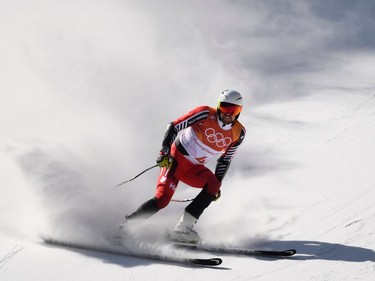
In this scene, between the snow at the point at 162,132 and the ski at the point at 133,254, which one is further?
the snow at the point at 162,132

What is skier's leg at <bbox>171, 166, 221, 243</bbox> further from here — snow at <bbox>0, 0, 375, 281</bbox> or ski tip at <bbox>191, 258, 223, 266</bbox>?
ski tip at <bbox>191, 258, 223, 266</bbox>

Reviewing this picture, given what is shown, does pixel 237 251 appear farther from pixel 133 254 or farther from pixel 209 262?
pixel 133 254

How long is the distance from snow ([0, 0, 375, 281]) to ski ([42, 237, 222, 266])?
76mm

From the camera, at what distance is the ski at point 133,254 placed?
492cm

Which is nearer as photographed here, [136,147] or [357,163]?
[357,163]

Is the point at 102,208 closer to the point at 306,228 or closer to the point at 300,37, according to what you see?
the point at 306,228

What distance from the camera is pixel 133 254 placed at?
521 centimetres

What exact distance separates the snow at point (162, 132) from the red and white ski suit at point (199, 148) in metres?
0.57

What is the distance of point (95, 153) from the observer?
7.29m

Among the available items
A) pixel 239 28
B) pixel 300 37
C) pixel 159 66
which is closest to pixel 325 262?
pixel 159 66

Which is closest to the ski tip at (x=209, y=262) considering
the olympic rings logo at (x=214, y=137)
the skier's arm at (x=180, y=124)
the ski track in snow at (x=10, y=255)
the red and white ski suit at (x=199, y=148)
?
the red and white ski suit at (x=199, y=148)

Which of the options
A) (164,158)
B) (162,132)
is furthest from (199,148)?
(162,132)

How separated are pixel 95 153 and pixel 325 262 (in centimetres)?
367

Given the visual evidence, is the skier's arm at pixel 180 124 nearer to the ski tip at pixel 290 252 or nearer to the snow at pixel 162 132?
the snow at pixel 162 132
